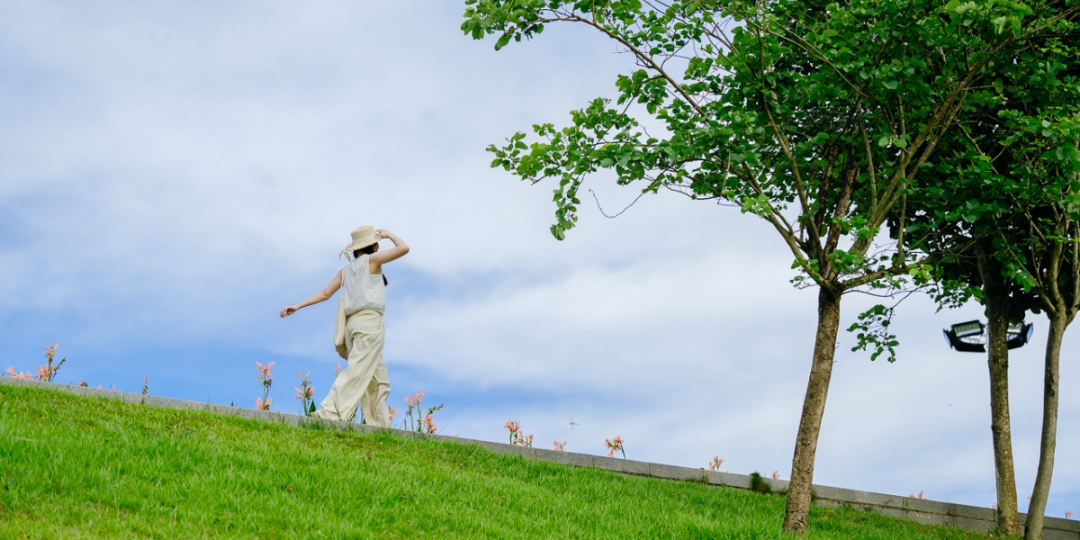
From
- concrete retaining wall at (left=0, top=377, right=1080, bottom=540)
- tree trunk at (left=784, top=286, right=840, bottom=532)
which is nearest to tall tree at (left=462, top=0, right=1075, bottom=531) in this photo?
tree trunk at (left=784, top=286, right=840, bottom=532)

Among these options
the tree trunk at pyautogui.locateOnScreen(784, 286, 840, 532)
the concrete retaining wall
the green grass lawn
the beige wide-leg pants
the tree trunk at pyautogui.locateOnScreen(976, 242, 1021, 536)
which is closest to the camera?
the green grass lawn

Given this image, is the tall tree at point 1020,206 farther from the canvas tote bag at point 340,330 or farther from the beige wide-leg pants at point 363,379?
the canvas tote bag at point 340,330

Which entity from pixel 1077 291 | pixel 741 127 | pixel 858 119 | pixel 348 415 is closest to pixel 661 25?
pixel 741 127

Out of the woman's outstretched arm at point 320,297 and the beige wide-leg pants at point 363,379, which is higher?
the woman's outstretched arm at point 320,297

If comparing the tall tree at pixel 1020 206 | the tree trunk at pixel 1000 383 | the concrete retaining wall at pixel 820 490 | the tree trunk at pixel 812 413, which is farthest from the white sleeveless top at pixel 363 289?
the tree trunk at pixel 1000 383

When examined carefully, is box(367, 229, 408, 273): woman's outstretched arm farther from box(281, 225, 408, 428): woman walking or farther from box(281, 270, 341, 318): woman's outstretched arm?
box(281, 270, 341, 318): woman's outstretched arm

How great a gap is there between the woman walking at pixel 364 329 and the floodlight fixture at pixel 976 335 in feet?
29.5

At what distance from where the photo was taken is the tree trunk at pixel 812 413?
9.87 m

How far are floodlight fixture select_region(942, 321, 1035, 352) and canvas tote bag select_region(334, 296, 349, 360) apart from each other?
967cm

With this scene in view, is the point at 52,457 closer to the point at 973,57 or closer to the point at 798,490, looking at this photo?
the point at 798,490

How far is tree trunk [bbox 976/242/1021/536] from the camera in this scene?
43.0ft

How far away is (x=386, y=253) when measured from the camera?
470 inches

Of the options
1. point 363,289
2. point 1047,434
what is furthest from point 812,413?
point 363,289

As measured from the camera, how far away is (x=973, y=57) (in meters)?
9.62
